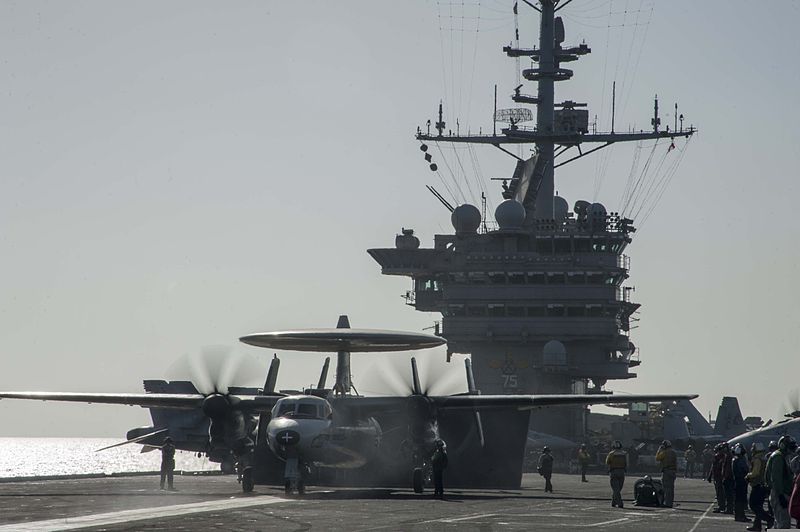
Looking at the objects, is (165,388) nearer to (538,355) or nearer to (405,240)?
(405,240)

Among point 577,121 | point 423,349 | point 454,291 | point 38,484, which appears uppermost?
point 577,121

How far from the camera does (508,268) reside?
284 ft

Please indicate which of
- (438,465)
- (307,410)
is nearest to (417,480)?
(438,465)

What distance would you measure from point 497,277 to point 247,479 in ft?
156

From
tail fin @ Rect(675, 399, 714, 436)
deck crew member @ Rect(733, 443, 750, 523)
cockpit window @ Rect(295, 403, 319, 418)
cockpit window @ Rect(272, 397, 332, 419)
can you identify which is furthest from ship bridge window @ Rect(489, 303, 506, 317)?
deck crew member @ Rect(733, 443, 750, 523)

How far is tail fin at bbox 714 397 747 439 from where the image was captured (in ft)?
341

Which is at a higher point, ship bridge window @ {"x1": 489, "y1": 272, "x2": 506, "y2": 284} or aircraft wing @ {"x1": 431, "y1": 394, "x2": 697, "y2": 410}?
ship bridge window @ {"x1": 489, "y1": 272, "x2": 506, "y2": 284}

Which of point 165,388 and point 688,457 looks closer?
point 688,457

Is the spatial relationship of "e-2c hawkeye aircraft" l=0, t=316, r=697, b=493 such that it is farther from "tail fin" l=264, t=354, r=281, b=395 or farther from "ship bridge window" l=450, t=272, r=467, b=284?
"ship bridge window" l=450, t=272, r=467, b=284

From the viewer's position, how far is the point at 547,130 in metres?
89.9

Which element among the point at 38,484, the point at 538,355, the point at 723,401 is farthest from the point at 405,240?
the point at 38,484

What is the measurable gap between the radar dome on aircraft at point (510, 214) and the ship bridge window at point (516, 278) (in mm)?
3448

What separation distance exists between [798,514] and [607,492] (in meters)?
27.8

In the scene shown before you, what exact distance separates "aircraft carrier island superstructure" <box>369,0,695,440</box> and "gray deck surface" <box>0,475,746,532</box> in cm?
4169
